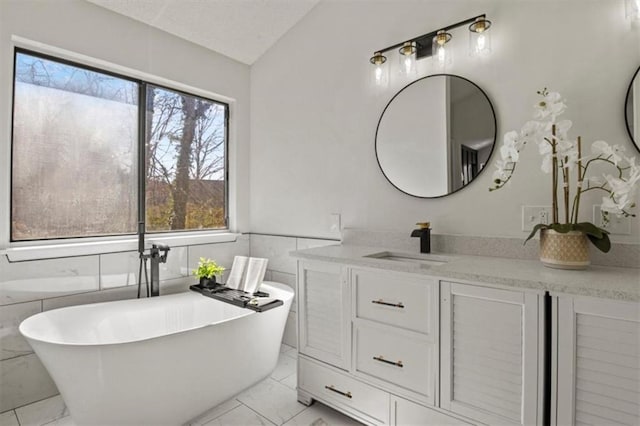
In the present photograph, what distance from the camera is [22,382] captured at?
2023mm

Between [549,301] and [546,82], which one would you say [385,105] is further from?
[549,301]

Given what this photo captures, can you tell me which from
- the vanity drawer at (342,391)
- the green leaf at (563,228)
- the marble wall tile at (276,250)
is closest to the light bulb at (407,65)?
the green leaf at (563,228)

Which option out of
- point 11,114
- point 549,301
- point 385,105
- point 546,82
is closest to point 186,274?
point 11,114

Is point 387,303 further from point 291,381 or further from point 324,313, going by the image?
point 291,381

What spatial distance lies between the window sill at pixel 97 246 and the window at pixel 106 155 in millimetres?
83

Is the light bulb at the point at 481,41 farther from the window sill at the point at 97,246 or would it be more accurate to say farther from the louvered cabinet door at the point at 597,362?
the window sill at the point at 97,246

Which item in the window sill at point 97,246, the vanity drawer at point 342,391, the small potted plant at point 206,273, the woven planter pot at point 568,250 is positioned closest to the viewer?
the woven planter pot at point 568,250

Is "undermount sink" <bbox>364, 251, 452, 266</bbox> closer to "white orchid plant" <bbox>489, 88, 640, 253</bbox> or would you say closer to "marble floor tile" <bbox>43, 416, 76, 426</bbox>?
"white orchid plant" <bbox>489, 88, 640, 253</bbox>

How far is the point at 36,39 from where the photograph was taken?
2.10 meters

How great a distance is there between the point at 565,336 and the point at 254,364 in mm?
1655

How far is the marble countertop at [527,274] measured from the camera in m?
1.17

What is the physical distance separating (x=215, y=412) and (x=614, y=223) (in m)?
2.31

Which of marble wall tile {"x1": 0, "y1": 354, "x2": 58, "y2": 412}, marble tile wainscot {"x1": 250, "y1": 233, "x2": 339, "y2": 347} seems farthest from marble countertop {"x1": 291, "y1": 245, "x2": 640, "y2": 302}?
marble wall tile {"x1": 0, "y1": 354, "x2": 58, "y2": 412}

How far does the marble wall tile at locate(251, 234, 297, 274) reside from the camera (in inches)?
112
